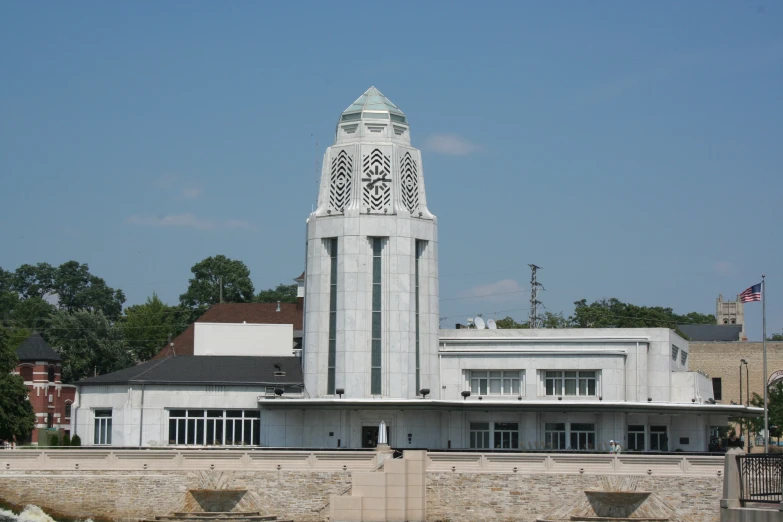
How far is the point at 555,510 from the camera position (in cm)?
5328

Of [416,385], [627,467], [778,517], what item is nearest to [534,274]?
[416,385]

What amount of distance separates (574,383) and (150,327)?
73714mm

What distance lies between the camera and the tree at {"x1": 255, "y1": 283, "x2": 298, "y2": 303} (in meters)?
161

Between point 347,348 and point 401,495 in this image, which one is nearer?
point 401,495

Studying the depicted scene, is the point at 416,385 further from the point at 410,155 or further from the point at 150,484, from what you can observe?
the point at 150,484

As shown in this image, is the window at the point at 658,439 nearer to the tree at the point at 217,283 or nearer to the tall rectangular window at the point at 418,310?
the tall rectangular window at the point at 418,310

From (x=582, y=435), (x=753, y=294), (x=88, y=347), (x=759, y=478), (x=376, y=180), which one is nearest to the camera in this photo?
(x=759, y=478)

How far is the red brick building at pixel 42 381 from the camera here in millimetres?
102438

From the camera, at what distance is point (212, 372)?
225ft

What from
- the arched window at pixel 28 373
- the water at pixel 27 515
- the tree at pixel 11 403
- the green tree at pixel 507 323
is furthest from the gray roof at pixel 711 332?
the water at pixel 27 515

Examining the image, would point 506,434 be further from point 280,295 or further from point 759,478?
point 280,295

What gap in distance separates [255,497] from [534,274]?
60.9 meters

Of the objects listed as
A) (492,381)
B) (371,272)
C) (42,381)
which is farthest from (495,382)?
(42,381)

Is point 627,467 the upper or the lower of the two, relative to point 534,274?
lower
